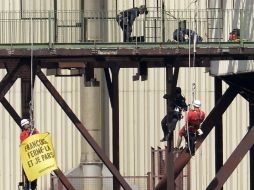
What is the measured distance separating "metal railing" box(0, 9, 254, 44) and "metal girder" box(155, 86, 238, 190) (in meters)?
1.89

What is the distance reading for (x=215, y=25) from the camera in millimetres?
46156

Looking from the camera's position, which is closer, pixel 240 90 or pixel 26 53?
pixel 26 53

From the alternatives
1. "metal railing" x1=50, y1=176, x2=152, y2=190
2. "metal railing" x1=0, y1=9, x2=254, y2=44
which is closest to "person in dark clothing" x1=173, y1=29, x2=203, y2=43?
"metal railing" x1=0, y1=9, x2=254, y2=44

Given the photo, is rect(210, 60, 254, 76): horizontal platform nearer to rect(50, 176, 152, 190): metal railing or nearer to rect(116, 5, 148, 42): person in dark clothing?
rect(116, 5, 148, 42): person in dark clothing

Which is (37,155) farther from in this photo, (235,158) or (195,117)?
(235,158)

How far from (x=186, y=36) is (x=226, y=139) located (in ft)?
48.1

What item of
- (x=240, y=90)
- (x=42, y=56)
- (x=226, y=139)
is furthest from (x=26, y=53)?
(x=226, y=139)

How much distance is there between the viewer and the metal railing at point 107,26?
4466cm

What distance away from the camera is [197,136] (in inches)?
1617

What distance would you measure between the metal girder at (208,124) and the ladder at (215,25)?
1.91 metres

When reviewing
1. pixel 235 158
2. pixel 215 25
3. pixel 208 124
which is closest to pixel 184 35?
pixel 208 124

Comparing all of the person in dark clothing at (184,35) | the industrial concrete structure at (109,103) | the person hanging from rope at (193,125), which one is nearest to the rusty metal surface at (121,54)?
the person in dark clothing at (184,35)

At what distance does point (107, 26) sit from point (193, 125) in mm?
14183

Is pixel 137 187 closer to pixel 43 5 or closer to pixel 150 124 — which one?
pixel 150 124
